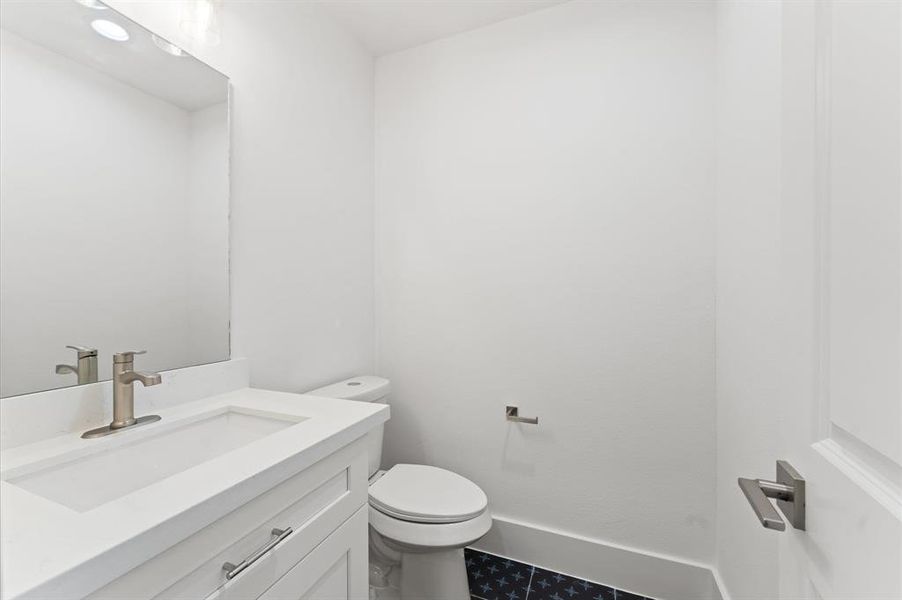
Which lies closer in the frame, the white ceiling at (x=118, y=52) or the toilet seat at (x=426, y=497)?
the white ceiling at (x=118, y=52)

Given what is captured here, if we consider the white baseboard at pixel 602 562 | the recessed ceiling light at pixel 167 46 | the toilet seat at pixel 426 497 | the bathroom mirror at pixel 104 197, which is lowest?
the white baseboard at pixel 602 562

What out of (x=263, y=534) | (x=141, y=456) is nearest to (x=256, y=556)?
(x=263, y=534)

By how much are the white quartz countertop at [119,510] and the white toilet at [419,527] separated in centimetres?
58

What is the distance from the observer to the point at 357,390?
161cm

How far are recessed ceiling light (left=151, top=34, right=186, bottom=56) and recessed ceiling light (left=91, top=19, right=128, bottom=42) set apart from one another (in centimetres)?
7

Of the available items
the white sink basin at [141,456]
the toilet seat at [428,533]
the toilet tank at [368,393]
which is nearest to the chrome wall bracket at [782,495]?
the white sink basin at [141,456]

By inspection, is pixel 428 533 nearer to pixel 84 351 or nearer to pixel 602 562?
pixel 602 562

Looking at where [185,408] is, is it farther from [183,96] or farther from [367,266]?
[367,266]

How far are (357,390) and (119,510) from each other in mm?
1062

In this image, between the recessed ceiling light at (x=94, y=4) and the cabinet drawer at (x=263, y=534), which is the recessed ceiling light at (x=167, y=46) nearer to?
the recessed ceiling light at (x=94, y=4)

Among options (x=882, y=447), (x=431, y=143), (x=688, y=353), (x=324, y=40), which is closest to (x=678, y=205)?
(x=688, y=353)

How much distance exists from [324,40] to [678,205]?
1572mm

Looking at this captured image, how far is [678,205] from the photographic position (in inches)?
58.4

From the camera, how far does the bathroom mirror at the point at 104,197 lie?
839 mm
